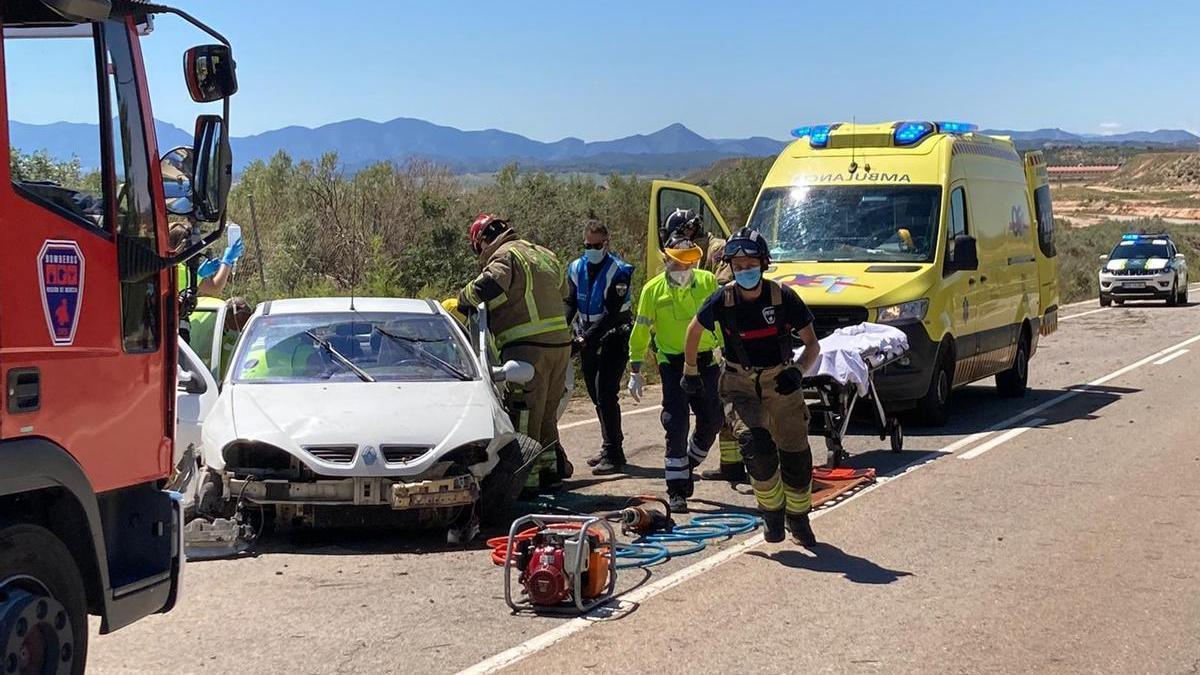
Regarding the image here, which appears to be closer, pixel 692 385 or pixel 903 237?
pixel 692 385

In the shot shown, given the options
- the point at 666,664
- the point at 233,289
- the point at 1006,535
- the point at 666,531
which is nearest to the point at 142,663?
the point at 666,664

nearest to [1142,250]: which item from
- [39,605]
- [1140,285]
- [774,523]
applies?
[1140,285]

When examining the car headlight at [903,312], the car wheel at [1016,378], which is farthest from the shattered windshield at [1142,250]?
the car headlight at [903,312]

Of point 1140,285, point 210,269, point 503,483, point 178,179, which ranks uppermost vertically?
point 178,179

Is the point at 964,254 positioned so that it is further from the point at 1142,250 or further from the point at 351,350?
the point at 1142,250

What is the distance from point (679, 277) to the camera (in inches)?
385

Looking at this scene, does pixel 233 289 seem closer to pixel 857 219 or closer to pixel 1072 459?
pixel 857 219

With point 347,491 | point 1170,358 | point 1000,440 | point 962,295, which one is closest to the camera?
point 347,491

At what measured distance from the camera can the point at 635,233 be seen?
106 ft

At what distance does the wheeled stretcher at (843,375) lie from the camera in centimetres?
1066

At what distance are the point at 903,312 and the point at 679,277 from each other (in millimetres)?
3637

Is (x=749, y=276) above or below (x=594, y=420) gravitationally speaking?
above

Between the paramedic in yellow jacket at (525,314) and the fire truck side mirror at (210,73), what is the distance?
16.1ft

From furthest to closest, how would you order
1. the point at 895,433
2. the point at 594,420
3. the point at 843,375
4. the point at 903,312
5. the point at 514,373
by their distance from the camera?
1. the point at 594,420
2. the point at 903,312
3. the point at 895,433
4. the point at 843,375
5. the point at 514,373
